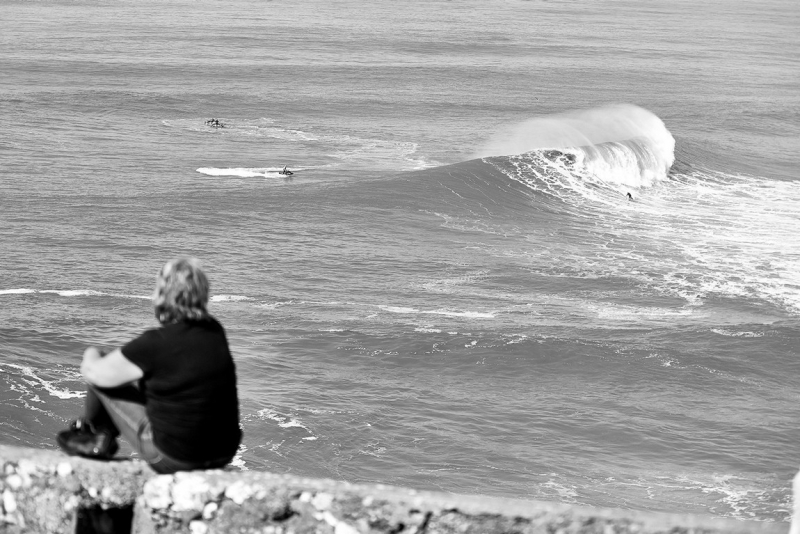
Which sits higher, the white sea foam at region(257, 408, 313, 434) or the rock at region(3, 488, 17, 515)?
the rock at region(3, 488, 17, 515)

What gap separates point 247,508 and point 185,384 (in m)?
0.73

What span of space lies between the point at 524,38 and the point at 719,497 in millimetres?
97466

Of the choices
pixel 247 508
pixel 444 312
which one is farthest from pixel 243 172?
pixel 247 508

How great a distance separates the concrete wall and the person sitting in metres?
0.21

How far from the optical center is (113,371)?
5.18 m

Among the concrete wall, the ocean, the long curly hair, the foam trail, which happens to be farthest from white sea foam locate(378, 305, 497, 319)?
the concrete wall

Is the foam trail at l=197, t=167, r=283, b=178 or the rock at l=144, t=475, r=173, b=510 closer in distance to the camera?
the rock at l=144, t=475, r=173, b=510

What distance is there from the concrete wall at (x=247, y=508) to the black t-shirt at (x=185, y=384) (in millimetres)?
275

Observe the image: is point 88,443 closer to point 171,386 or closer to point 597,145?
point 171,386

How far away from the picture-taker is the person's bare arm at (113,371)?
518 centimetres

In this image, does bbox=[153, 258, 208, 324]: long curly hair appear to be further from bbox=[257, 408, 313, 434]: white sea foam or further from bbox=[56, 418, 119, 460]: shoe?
bbox=[257, 408, 313, 434]: white sea foam

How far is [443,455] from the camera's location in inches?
746

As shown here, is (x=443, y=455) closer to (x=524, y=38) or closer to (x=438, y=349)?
(x=438, y=349)

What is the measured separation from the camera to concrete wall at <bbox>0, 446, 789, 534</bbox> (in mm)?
4578
